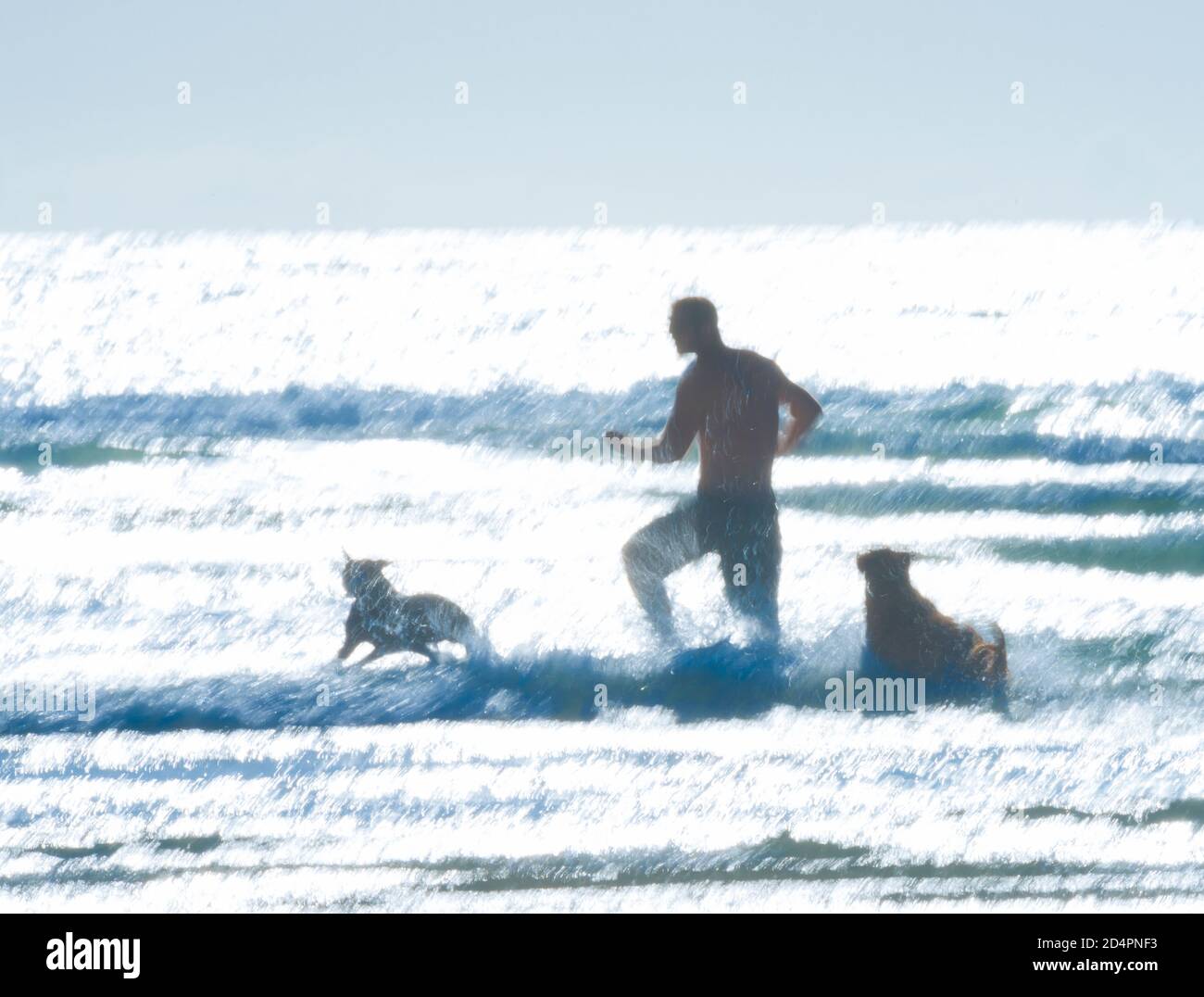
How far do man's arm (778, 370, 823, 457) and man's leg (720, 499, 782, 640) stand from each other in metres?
0.25

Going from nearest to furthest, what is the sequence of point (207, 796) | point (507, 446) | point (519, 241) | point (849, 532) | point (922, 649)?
point (207, 796), point (922, 649), point (849, 532), point (507, 446), point (519, 241)

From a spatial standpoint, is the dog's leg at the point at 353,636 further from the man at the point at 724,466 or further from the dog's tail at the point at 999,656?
the dog's tail at the point at 999,656

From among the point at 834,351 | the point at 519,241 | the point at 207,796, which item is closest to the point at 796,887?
the point at 207,796

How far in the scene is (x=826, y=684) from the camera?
4.93 metres

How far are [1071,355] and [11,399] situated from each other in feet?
31.3

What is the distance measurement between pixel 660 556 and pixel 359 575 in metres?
1.19

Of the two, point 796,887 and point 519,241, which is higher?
point 519,241

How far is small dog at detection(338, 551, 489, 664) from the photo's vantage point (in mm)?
5121

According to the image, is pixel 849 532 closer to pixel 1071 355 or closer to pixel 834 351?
pixel 834 351

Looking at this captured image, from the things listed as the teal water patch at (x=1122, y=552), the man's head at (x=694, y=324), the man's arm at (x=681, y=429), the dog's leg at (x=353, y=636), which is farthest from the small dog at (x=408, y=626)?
the teal water patch at (x=1122, y=552)

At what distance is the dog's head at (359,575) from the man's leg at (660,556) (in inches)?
39.4

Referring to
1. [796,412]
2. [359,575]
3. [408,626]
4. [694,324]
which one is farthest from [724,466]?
[359,575]
